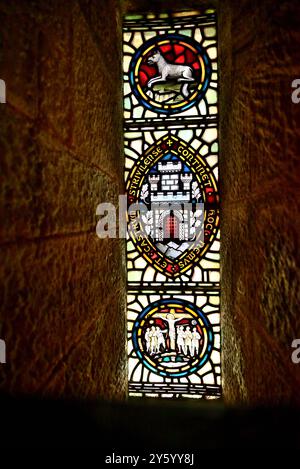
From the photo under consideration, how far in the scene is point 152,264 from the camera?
1.43 meters

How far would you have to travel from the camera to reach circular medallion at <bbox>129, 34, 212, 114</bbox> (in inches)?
54.7

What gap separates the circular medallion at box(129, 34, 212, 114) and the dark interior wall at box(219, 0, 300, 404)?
235mm

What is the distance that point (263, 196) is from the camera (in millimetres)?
678

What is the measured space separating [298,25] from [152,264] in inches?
41.7

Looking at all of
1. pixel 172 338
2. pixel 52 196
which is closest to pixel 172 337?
pixel 172 338

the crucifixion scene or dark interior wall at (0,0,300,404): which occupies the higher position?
dark interior wall at (0,0,300,404)

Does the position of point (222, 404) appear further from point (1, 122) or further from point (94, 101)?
point (1, 122)

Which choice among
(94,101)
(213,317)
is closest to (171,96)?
(94,101)

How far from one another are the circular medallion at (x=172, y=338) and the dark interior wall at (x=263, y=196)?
0.80 feet

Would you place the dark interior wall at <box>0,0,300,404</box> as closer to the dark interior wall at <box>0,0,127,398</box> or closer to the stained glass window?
the dark interior wall at <box>0,0,127,398</box>

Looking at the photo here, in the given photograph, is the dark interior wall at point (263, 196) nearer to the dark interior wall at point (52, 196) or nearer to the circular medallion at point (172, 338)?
the circular medallion at point (172, 338)

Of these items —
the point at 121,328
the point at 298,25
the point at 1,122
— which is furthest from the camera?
the point at 121,328

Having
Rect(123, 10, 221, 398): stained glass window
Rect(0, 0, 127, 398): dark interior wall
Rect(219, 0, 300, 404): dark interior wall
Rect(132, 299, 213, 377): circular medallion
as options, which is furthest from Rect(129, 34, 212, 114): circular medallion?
Rect(132, 299, 213, 377): circular medallion

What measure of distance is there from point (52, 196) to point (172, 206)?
910 millimetres
